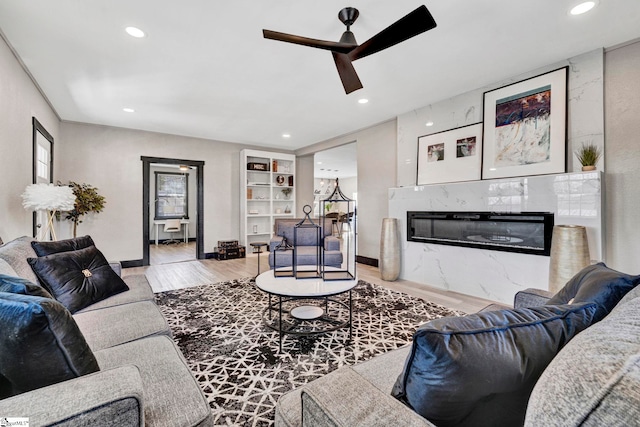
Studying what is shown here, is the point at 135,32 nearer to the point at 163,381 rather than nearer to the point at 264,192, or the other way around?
the point at 163,381

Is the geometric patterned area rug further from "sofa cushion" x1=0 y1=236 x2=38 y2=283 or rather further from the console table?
the console table

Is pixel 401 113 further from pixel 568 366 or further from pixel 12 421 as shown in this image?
pixel 12 421

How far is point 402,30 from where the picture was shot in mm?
1906

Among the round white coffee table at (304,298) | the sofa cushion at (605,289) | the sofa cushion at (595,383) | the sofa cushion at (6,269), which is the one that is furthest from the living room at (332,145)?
the sofa cushion at (595,383)

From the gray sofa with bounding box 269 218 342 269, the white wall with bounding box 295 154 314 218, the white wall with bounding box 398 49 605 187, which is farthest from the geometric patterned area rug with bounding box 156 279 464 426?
the white wall with bounding box 295 154 314 218

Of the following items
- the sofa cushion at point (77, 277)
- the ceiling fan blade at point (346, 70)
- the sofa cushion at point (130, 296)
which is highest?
the ceiling fan blade at point (346, 70)

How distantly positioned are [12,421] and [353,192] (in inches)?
588

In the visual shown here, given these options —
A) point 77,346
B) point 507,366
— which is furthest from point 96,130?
point 507,366

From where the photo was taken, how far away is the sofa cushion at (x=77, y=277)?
1785 mm

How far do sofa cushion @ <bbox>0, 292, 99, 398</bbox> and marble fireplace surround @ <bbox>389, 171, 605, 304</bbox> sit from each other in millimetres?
3824

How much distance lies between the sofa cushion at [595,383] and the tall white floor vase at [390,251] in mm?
3817

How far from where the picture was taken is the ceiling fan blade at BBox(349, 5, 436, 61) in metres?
1.75

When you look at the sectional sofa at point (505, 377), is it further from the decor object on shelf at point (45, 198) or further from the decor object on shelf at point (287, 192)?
the decor object on shelf at point (287, 192)

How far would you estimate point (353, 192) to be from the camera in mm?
15281
